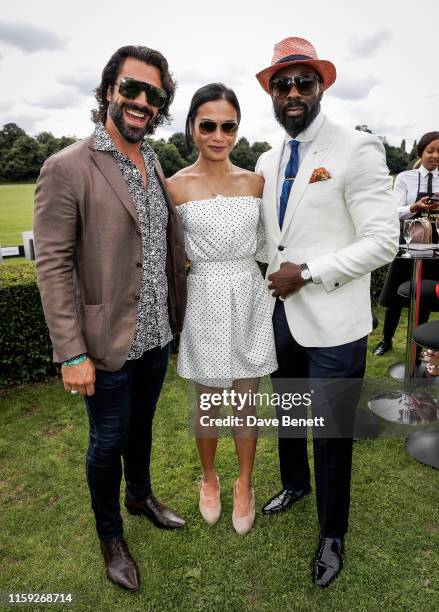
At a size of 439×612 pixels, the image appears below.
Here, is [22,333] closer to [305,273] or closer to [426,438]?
[305,273]

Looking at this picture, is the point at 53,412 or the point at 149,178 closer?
the point at 149,178

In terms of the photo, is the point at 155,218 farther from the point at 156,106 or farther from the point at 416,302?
the point at 416,302

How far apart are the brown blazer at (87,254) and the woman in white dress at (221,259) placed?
53 cm

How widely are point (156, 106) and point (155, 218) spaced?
60cm

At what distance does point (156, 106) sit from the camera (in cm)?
261

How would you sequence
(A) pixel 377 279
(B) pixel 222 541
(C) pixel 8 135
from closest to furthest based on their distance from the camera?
(B) pixel 222 541, (A) pixel 377 279, (C) pixel 8 135

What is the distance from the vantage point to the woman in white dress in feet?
9.47

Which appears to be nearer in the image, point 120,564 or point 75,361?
point 75,361

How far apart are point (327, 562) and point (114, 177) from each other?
250 cm

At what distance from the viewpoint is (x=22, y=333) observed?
5.45m

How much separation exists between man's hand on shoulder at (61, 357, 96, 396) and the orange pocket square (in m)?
1.54

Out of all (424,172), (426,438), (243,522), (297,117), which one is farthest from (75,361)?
(424,172)

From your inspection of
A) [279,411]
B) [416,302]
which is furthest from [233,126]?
[416,302]

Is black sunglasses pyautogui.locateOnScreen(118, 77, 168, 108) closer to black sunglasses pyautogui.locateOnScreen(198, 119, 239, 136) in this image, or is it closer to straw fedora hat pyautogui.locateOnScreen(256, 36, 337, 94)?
black sunglasses pyautogui.locateOnScreen(198, 119, 239, 136)
